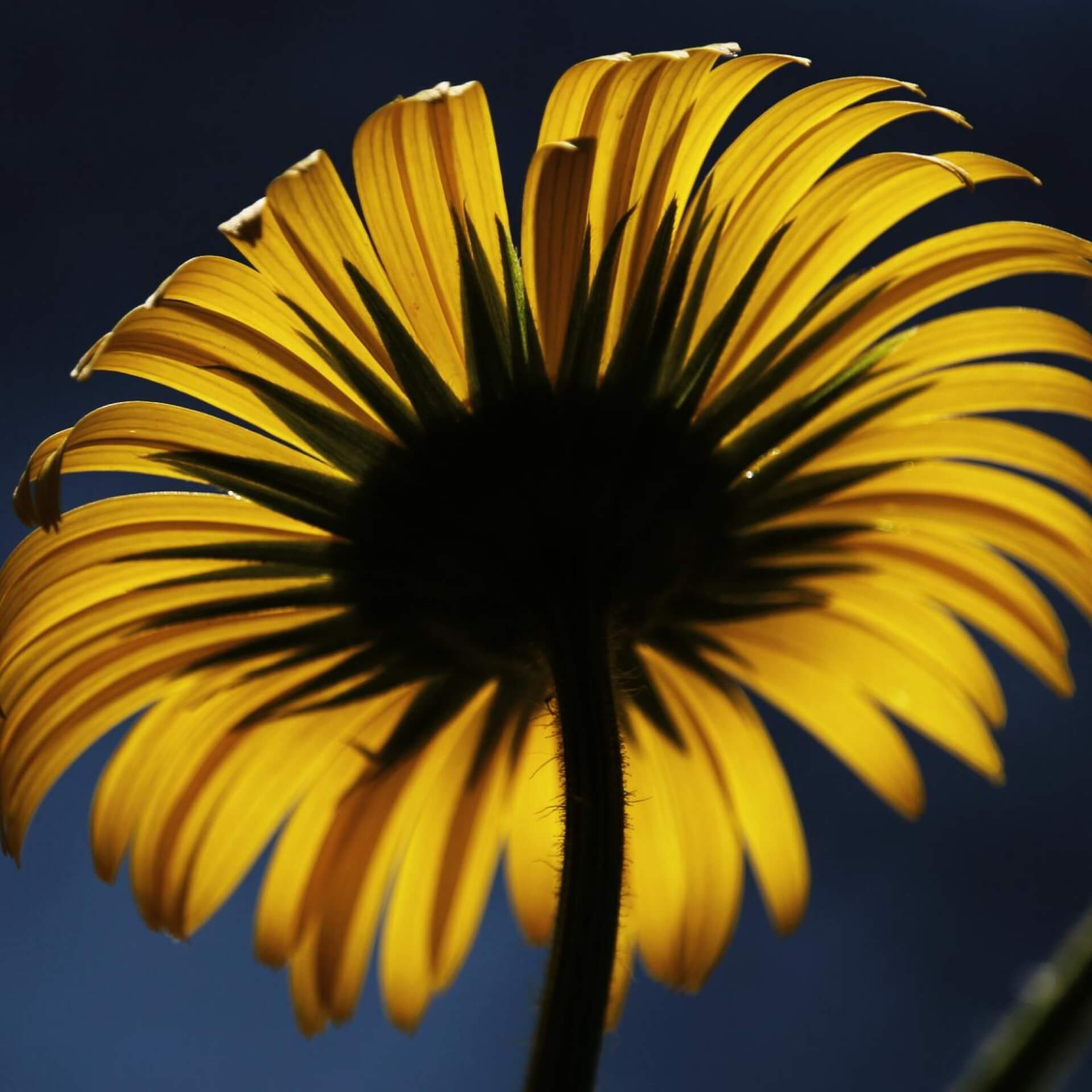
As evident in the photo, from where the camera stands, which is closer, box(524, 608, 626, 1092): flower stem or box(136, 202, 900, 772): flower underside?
box(524, 608, 626, 1092): flower stem

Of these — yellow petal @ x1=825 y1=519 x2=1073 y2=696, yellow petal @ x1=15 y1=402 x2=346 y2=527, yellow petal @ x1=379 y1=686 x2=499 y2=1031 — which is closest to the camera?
yellow petal @ x1=15 y1=402 x2=346 y2=527

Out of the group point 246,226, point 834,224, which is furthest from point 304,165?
point 834,224

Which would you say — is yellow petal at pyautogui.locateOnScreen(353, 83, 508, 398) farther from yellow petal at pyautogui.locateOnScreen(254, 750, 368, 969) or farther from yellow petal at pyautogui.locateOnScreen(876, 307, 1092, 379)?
yellow petal at pyautogui.locateOnScreen(254, 750, 368, 969)

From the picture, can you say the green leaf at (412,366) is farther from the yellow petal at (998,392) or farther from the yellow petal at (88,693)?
the yellow petal at (998,392)

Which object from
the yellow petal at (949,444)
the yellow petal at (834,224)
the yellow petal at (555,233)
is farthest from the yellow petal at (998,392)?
the yellow petal at (555,233)

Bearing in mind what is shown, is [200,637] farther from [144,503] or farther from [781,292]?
[781,292]

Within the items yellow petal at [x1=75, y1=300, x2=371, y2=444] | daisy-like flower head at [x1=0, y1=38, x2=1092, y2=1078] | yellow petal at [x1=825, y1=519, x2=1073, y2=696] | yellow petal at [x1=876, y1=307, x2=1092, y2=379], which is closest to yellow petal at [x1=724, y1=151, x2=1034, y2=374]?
daisy-like flower head at [x1=0, y1=38, x2=1092, y2=1078]
